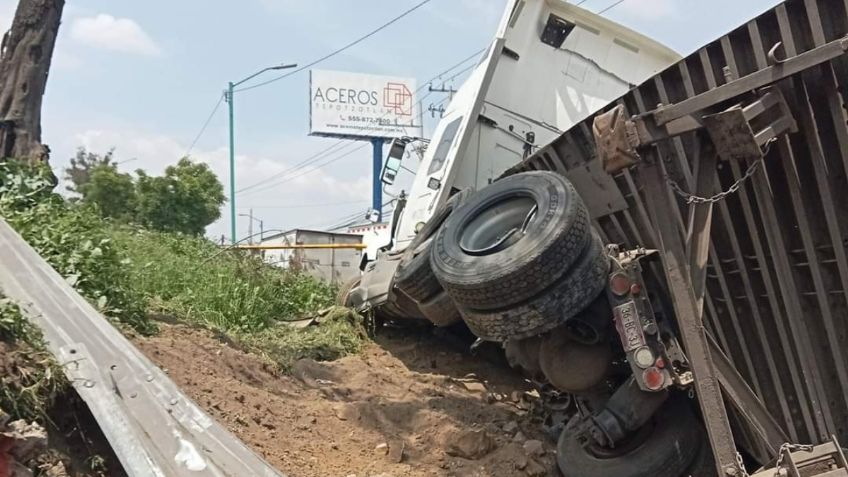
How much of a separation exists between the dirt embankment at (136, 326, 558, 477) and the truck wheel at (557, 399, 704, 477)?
405 mm

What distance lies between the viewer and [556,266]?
15.2 ft

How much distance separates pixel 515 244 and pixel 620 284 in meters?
0.65

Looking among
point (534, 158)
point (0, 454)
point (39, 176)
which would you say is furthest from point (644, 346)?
point (39, 176)

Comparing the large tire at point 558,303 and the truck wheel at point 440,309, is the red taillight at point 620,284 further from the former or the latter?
the truck wheel at point 440,309

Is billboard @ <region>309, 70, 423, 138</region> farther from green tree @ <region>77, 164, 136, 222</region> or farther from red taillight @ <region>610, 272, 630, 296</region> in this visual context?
red taillight @ <region>610, 272, 630, 296</region>

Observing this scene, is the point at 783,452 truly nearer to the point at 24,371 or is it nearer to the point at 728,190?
the point at 728,190

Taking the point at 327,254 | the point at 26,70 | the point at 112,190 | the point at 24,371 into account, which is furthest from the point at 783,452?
the point at 112,190

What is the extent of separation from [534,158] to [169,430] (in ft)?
12.1

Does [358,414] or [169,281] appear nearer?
[358,414]

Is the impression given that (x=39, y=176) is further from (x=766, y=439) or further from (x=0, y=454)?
(x=766, y=439)

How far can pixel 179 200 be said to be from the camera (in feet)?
77.7

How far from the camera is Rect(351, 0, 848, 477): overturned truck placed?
4.03 metres

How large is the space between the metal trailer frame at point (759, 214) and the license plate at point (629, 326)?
0.37 meters

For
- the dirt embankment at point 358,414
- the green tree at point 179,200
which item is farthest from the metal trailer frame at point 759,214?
the green tree at point 179,200
